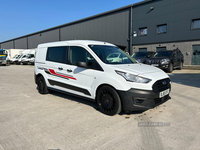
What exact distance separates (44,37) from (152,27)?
30.2 meters

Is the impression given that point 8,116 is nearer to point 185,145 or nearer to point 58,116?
point 58,116

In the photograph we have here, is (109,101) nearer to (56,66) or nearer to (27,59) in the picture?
(56,66)

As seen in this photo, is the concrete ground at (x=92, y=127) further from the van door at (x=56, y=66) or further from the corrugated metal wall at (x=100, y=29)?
the corrugated metal wall at (x=100, y=29)

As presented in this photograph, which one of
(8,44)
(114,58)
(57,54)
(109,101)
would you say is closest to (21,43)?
(8,44)

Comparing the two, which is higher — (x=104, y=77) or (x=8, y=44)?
(x=8, y=44)

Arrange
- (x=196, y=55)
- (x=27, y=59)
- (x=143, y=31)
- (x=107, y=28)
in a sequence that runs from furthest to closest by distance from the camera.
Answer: (x=27, y=59) → (x=107, y=28) → (x=143, y=31) → (x=196, y=55)

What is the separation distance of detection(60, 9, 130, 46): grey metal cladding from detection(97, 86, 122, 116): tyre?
65.9ft

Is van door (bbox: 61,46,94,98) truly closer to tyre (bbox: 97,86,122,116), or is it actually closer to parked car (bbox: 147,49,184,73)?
tyre (bbox: 97,86,122,116)

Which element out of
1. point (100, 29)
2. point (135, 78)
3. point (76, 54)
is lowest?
point (135, 78)

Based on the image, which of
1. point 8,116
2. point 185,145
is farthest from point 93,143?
point 8,116

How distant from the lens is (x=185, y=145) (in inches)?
99.7

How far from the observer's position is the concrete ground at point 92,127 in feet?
8.46

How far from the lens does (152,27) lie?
1989cm

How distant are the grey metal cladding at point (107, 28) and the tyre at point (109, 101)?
20079 millimetres
